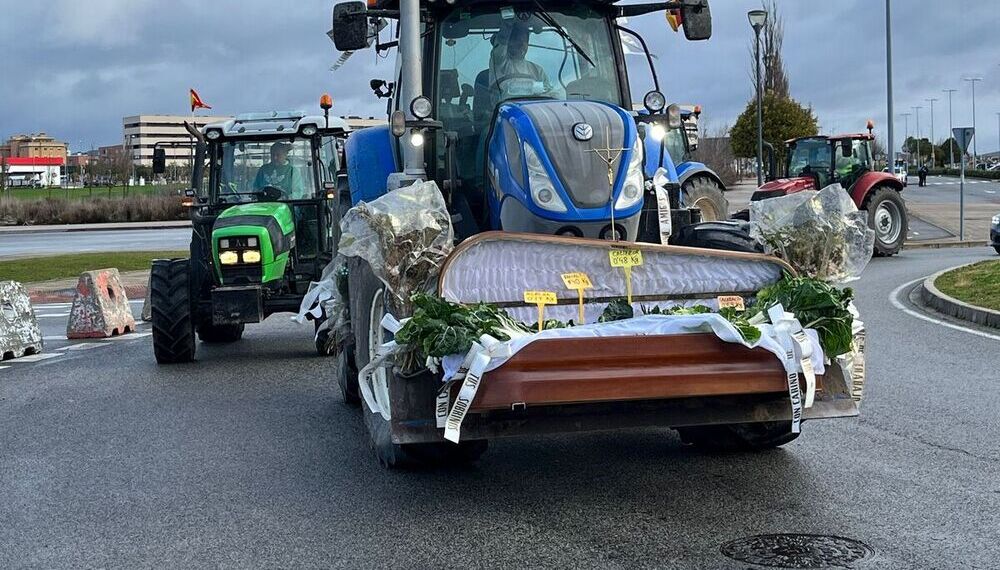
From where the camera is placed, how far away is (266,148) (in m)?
15.1

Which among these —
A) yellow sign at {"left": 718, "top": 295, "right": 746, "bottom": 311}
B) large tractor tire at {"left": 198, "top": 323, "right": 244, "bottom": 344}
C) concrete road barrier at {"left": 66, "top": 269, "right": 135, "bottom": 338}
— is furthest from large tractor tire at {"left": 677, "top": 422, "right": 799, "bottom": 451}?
concrete road barrier at {"left": 66, "top": 269, "right": 135, "bottom": 338}

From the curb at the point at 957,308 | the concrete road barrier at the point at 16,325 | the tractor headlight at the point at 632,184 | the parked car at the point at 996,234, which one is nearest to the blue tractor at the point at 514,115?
the tractor headlight at the point at 632,184

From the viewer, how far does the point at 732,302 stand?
680 centimetres

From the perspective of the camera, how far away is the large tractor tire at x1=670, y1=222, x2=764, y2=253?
24.4ft

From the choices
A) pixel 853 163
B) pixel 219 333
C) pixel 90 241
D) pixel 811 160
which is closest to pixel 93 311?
pixel 219 333

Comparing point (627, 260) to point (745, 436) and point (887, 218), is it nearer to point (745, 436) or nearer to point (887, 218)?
point (745, 436)

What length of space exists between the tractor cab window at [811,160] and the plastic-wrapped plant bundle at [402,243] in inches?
961

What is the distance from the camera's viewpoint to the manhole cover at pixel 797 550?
17.9 ft

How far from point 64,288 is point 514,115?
68.1ft

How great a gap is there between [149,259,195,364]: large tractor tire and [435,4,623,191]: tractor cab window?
572cm

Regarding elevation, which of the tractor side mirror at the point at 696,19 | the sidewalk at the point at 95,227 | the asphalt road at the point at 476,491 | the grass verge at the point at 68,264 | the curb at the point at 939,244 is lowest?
the curb at the point at 939,244

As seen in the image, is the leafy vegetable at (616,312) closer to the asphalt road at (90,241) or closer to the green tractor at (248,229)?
the green tractor at (248,229)

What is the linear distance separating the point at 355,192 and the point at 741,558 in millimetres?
5132

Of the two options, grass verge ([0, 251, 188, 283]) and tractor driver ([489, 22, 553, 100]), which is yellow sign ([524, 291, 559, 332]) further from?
grass verge ([0, 251, 188, 283])
